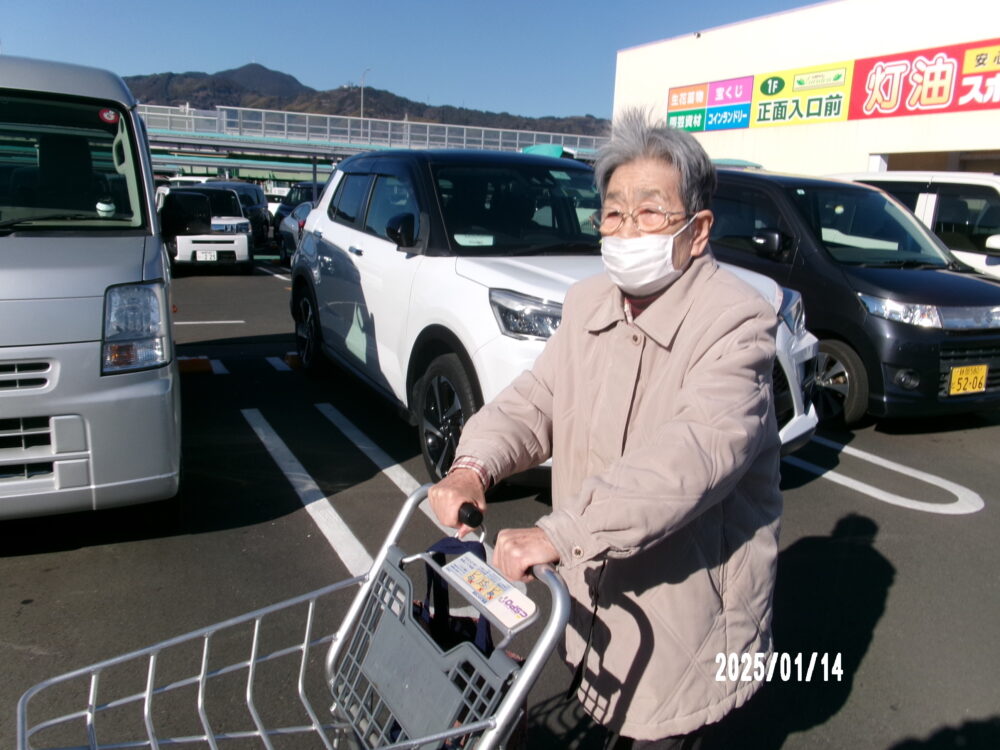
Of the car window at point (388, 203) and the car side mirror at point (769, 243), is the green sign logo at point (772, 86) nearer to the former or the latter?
the car side mirror at point (769, 243)

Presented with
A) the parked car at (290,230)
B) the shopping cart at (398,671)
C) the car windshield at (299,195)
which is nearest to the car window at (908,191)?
the shopping cart at (398,671)

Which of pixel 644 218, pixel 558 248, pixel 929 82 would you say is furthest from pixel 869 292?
pixel 929 82

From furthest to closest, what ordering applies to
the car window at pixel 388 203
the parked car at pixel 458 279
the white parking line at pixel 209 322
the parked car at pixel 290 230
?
the parked car at pixel 290 230, the white parking line at pixel 209 322, the car window at pixel 388 203, the parked car at pixel 458 279

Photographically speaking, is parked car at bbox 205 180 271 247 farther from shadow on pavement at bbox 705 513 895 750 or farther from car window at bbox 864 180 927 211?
shadow on pavement at bbox 705 513 895 750

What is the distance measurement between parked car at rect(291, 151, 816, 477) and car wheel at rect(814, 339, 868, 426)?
4.73 feet

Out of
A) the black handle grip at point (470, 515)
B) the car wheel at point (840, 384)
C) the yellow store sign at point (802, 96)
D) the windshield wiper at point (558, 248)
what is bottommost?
the car wheel at point (840, 384)

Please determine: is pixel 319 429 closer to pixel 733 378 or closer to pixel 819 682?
pixel 819 682

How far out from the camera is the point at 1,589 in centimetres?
345

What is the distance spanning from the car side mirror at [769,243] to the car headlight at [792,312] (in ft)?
4.82

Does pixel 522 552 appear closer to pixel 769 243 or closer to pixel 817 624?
pixel 817 624

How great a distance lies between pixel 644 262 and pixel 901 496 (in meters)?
3.91

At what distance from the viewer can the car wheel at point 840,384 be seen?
5.99m

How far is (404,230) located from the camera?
4.83m

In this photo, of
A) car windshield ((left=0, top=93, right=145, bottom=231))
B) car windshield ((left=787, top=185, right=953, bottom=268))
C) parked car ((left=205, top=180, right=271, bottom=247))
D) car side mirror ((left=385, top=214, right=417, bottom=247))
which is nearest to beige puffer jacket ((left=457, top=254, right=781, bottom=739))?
car side mirror ((left=385, top=214, right=417, bottom=247))
